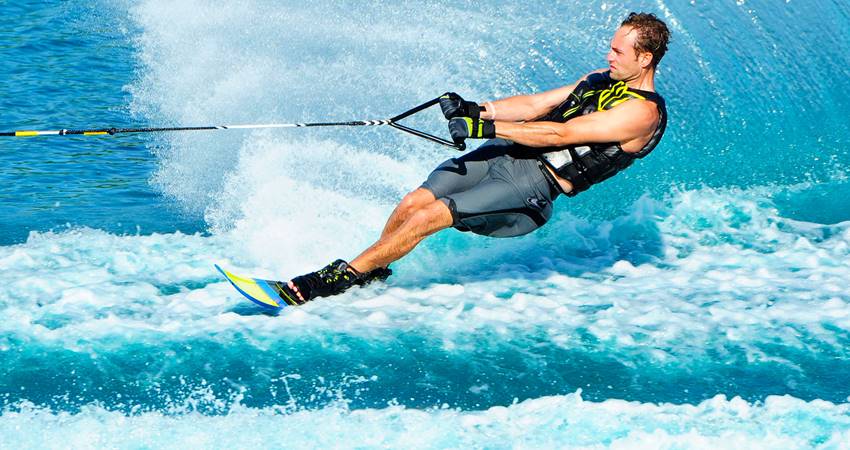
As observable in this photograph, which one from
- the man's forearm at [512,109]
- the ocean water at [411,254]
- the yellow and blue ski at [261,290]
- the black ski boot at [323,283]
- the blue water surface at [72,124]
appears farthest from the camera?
the blue water surface at [72,124]

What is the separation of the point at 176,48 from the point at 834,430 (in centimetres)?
736

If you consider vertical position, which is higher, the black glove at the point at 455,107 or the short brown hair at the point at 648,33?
the short brown hair at the point at 648,33

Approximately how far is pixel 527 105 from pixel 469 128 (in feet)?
2.67

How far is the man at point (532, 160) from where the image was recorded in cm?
484

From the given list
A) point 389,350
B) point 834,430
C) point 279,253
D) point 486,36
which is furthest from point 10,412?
point 486,36

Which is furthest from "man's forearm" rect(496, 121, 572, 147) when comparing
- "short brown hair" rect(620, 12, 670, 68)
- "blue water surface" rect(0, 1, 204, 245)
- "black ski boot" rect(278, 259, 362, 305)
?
"blue water surface" rect(0, 1, 204, 245)

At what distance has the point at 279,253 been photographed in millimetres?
5684

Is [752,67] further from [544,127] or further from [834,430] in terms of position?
[834,430]

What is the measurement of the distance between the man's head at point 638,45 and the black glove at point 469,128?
75 centimetres

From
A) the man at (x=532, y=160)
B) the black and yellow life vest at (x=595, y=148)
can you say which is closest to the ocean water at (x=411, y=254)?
the man at (x=532, y=160)

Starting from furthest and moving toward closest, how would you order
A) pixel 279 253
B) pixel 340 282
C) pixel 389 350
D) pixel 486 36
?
pixel 486 36, pixel 279 253, pixel 340 282, pixel 389 350

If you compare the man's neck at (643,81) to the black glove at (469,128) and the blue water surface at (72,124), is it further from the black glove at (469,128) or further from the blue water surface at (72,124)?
the blue water surface at (72,124)

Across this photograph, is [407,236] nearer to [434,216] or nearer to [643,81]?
[434,216]

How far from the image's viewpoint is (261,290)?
4.93 metres
